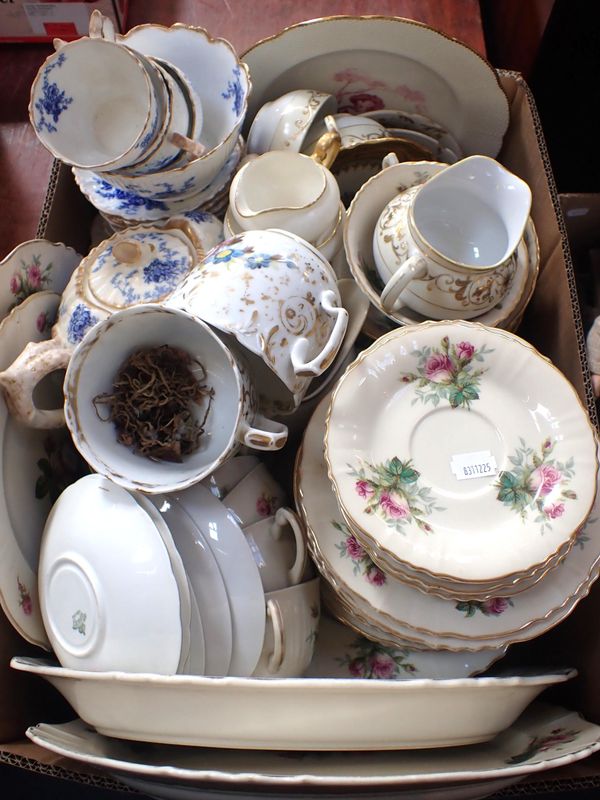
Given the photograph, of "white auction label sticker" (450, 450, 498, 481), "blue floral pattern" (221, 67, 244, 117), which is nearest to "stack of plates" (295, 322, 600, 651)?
"white auction label sticker" (450, 450, 498, 481)

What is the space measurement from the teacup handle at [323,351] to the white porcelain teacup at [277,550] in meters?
0.15

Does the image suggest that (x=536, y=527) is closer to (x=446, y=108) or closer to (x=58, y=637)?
(x=58, y=637)

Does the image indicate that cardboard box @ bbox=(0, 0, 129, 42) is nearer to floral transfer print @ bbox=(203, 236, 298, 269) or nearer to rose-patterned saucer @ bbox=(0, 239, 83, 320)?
rose-patterned saucer @ bbox=(0, 239, 83, 320)

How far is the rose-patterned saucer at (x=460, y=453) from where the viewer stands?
2.07ft

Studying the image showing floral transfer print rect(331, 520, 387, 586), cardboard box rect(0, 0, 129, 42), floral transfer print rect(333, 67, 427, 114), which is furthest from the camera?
cardboard box rect(0, 0, 129, 42)

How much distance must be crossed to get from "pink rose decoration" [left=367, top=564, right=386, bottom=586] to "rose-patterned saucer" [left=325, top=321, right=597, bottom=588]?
0.14 feet

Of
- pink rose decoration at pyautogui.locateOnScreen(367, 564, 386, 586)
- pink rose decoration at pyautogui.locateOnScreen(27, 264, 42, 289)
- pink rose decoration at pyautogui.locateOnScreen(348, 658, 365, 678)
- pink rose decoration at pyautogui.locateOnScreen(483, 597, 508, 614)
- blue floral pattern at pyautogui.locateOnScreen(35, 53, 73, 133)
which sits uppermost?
blue floral pattern at pyautogui.locateOnScreen(35, 53, 73, 133)

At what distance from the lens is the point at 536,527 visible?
64 cm

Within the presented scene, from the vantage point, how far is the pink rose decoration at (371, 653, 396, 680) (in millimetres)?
748

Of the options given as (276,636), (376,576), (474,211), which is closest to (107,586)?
(276,636)

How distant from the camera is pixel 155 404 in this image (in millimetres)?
673

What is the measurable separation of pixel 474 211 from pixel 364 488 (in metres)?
0.37

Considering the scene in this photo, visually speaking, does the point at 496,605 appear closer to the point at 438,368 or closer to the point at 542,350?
the point at 438,368

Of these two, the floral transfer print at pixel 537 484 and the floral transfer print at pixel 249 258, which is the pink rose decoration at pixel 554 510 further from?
the floral transfer print at pixel 249 258
